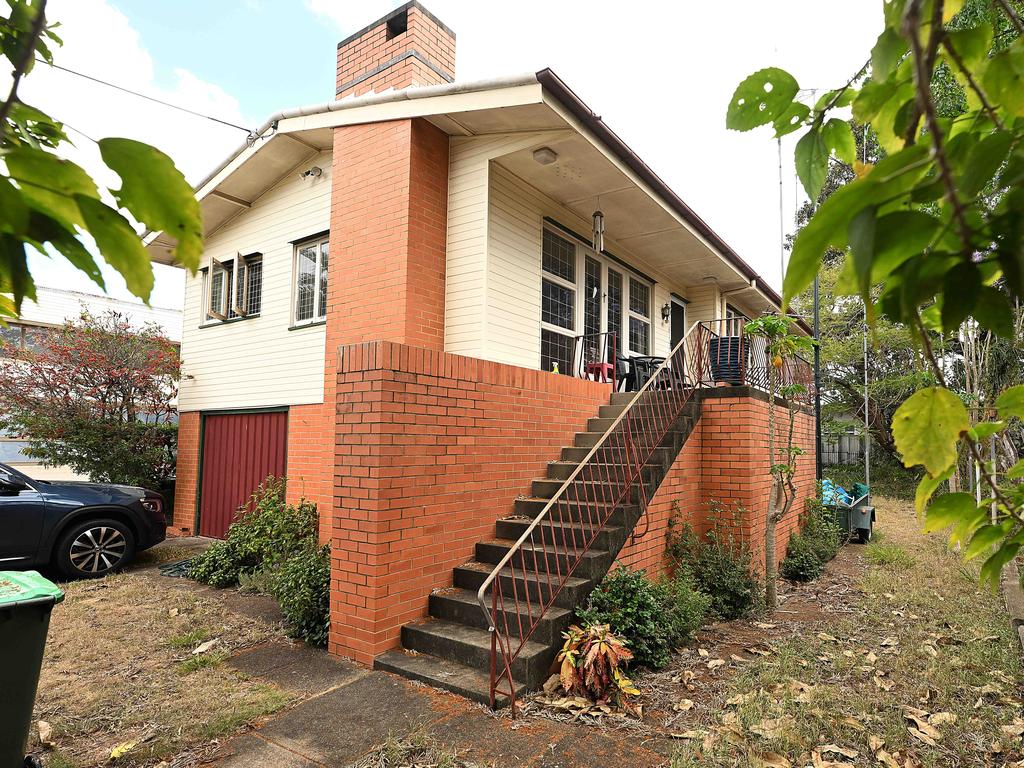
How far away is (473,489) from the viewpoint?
539cm

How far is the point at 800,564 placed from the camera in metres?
7.66

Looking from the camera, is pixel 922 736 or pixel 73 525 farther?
pixel 73 525

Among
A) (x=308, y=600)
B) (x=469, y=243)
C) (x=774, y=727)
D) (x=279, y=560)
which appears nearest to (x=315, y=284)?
(x=469, y=243)

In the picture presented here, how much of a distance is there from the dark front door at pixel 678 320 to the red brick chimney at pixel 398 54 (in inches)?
241

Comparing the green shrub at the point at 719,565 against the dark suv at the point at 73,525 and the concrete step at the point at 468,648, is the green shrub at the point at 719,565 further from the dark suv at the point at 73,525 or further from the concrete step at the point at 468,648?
the dark suv at the point at 73,525

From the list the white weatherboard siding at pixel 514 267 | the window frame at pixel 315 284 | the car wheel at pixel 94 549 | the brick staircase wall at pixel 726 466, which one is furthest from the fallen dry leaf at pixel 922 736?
the car wheel at pixel 94 549

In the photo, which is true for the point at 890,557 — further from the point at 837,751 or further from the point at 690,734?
the point at 690,734

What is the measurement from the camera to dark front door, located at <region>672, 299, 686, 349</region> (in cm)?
1175

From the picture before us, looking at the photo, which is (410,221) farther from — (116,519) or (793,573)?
(793,573)

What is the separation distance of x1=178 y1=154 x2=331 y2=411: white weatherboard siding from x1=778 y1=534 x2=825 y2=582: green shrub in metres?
6.69

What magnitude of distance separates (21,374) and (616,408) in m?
9.74

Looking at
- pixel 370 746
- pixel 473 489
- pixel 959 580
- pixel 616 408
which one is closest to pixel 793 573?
pixel 959 580

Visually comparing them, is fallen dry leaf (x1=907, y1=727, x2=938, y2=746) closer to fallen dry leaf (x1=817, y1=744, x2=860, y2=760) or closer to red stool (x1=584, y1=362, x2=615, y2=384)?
fallen dry leaf (x1=817, y1=744, x2=860, y2=760)

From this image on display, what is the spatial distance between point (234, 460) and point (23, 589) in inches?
270
